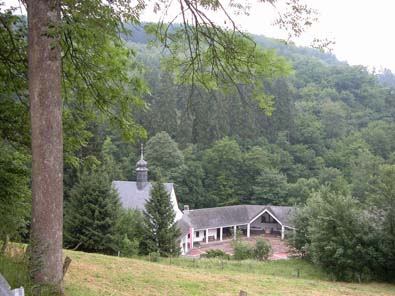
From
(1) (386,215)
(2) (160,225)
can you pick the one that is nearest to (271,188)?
(2) (160,225)

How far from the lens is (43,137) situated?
5.27 m

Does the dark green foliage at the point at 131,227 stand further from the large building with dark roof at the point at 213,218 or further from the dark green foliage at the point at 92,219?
the large building with dark roof at the point at 213,218

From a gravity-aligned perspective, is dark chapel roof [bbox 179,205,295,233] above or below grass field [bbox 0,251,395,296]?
Answer: above

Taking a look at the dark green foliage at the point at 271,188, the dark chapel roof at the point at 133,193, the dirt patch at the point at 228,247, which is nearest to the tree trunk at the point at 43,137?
the dirt patch at the point at 228,247

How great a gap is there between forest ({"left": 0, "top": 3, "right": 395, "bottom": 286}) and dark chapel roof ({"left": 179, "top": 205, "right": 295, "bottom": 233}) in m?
3.97

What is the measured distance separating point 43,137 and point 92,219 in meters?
19.1

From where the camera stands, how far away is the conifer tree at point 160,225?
87.5ft

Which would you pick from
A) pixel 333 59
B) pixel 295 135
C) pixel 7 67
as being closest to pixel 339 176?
pixel 295 135

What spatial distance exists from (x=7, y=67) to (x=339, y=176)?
4661 centimetres

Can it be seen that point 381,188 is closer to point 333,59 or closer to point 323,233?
point 323,233

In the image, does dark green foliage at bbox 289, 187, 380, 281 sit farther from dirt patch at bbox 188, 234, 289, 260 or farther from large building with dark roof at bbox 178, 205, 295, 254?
large building with dark roof at bbox 178, 205, 295, 254

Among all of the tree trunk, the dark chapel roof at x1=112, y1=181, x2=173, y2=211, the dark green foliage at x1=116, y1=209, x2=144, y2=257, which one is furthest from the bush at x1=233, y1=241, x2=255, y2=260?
the tree trunk

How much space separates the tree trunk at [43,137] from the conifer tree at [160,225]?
21.3m

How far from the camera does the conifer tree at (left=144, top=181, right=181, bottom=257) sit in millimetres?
26656
